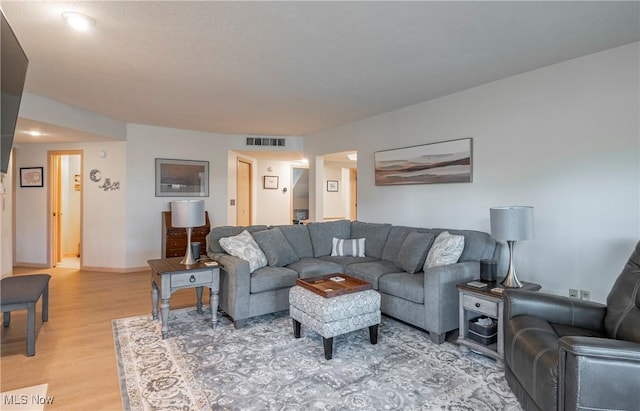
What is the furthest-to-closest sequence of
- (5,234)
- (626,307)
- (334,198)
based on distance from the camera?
1. (334,198)
2. (5,234)
3. (626,307)

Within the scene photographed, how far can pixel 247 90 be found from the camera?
362 cm

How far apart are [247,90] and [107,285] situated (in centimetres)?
346

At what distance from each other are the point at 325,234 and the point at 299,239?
40 cm

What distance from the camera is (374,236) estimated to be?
4.23m

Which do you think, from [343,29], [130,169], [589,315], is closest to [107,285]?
[130,169]

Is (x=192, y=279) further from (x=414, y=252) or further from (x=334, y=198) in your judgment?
(x=334, y=198)

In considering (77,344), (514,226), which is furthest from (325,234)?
(77,344)

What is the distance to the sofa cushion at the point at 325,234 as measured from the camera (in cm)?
430

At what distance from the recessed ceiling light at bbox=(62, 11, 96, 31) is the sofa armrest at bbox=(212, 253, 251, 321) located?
7.08 ft

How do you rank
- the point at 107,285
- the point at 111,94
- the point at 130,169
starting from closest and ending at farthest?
the point at 111,94
the point at 107,285
the point at 130,169

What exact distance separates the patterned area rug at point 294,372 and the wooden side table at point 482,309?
86 mm

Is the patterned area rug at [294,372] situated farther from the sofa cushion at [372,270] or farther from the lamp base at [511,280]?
the lamp base at [511,280]

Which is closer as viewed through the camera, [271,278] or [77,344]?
[77,344]

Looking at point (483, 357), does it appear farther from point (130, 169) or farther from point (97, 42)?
point (130, 169)
